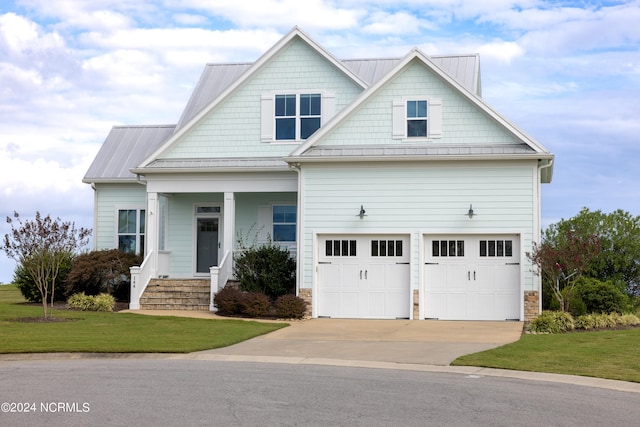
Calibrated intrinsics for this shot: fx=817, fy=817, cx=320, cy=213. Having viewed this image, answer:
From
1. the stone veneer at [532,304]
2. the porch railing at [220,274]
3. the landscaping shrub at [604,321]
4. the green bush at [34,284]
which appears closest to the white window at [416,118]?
the stone veneer at [532,304]

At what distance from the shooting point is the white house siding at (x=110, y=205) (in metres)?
29.0

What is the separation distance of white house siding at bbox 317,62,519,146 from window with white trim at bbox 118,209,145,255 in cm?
849

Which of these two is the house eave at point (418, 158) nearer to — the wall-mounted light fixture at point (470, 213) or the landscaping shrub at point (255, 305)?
the wall-mounted light fixture at point (470, 213)

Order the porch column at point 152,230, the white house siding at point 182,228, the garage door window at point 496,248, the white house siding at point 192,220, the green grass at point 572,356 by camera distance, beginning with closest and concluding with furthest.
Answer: the green grass at point 572,356 → the garage door window at point 496,248 → the porch column at point 152,230 → the white house siding at point 192,220 → the white house siding at point 182,228

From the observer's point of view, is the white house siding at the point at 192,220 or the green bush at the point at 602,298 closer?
the green bush at the point at 602,298

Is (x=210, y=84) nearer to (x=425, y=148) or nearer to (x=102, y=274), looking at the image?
(x=102, y=274)

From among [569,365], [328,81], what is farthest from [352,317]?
[569,365]

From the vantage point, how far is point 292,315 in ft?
→ 72.7

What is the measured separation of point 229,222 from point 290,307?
4218 mm

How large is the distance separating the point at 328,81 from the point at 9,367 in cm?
1517

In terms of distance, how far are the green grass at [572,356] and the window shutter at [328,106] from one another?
10.5 metres

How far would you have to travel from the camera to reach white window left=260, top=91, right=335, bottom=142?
25969mm

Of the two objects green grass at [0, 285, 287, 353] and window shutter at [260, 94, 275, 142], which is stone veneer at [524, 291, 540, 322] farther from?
window shutter at [260, 94, 275, 142]

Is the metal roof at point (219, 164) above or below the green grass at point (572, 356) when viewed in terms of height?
above
